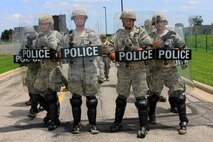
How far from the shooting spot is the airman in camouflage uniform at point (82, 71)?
25.4 feet

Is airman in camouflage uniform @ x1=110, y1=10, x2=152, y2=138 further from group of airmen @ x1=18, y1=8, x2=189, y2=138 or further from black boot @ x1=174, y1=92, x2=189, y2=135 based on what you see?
black boot @ x1=174, y1=92, x2=189, y2=135

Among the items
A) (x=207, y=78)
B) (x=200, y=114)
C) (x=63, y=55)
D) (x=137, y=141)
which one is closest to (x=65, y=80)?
(x=63, y=55)

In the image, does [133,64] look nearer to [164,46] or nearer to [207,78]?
[164,46]

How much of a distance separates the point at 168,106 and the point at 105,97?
8.35 ft

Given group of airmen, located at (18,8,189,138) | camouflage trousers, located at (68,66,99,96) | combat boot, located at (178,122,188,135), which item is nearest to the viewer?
combat boot, located at (178,122,188,135)

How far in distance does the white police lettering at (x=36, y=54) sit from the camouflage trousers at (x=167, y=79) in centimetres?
196

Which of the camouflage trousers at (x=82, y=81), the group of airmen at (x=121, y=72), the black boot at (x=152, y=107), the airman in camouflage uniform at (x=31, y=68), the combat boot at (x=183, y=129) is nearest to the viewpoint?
the combat boot at (x=183, y=129)

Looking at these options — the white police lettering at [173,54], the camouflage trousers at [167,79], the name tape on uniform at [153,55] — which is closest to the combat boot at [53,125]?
the name tape on uniform at [153,55]

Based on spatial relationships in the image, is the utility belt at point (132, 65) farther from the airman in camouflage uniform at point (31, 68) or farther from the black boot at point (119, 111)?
the airman in camouflage uniform at point (31, 68)

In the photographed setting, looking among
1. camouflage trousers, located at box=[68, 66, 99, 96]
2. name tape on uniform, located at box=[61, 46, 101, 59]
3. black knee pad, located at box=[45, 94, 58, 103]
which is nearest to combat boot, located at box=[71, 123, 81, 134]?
camouflage trousers, located at box=[68, 66, 99, 96]

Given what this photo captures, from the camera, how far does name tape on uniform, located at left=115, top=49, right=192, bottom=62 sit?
298 inches

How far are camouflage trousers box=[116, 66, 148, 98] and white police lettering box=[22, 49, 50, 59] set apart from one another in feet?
4.66

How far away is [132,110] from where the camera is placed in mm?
10016

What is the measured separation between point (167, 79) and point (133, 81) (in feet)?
2.26
